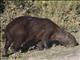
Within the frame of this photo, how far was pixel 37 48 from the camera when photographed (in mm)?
10047

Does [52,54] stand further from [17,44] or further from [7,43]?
[7,43]

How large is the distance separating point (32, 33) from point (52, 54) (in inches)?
30.8

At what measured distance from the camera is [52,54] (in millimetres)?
9336

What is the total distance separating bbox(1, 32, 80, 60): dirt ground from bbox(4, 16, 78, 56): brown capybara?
23 centimetres

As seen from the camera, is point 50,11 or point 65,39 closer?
point 65,39

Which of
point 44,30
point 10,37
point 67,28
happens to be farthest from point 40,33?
point 67,28

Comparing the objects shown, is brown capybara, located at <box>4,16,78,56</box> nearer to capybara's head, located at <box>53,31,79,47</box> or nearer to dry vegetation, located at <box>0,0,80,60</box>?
capybara's head, located at <box>53,31,79,47</box>

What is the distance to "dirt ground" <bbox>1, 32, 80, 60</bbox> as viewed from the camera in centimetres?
901

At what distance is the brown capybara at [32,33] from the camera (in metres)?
9.40

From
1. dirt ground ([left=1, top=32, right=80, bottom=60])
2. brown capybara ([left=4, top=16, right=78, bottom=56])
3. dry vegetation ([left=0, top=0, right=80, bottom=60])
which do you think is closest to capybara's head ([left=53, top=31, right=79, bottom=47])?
brown capybara ([left=4, top=16, right=78, bottom=56])

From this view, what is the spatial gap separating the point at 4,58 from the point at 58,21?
3250 millimetres

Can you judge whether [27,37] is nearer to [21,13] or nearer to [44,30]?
[44,30]

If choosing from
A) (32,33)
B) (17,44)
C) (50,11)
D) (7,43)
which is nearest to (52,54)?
(32,33)

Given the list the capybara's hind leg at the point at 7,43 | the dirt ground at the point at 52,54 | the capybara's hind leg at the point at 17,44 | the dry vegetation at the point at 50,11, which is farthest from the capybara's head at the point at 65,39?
the capybara's hind leg at the point at 7,43
